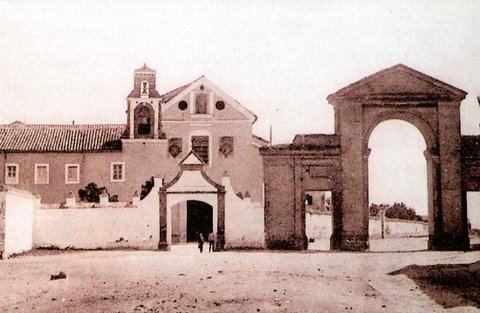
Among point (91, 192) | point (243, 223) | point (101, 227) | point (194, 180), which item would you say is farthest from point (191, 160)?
point (91, 192)

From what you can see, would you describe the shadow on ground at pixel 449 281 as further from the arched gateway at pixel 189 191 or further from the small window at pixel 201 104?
the small window at pixel 201 104

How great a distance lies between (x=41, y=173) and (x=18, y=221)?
7.06 meters

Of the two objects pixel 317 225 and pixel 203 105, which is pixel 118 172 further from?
pixel 317 225

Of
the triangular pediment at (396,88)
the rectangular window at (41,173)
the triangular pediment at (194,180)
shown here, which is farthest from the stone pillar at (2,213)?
the triangular pediment at (396,88)

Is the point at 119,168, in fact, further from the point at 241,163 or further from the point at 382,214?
the point at 382,214

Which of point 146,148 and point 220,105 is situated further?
point 220,105

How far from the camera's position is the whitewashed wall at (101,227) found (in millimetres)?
22344

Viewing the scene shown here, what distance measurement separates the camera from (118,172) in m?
26.7

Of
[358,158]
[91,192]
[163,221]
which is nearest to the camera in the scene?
[358,158]

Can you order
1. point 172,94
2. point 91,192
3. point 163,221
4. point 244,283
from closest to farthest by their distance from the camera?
point 244,283
point 163,221
point 172,94
point 91,192

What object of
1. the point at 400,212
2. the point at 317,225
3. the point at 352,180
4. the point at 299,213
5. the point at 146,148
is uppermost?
the point at 146,148

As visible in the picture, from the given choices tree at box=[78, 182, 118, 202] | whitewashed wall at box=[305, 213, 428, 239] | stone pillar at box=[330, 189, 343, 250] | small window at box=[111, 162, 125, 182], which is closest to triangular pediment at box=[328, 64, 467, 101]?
stone pillar at box=[330, 189, 343, 250]

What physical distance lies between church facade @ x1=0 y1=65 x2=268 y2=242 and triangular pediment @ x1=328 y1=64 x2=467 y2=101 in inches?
154

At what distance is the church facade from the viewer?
2444 cm
